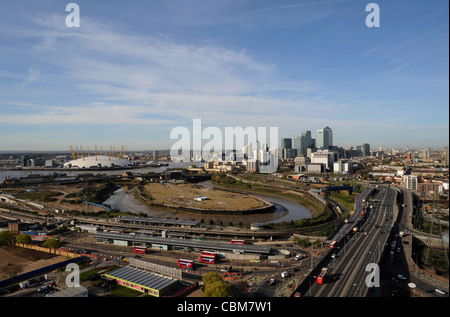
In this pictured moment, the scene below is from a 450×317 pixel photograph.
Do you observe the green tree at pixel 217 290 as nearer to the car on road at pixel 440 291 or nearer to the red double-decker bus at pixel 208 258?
the red double-decker bus at pixel 208 258

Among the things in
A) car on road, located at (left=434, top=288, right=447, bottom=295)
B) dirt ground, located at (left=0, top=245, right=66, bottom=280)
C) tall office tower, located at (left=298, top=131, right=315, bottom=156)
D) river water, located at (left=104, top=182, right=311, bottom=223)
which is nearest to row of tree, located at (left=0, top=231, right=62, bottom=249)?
dirt ground, located at (left=0, top=245, right=66, bottom=280)

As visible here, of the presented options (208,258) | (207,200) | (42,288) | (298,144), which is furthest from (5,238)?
(298,144)

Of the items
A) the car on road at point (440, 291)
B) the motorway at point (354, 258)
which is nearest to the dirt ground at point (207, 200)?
the motorway at point (354, 258)

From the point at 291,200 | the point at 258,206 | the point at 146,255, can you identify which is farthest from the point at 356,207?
the point at 146,255

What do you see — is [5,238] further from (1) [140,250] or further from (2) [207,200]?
(2) [207,200]
